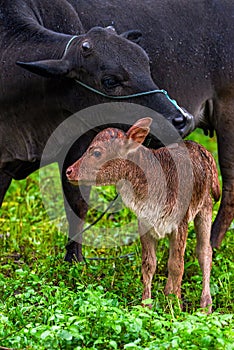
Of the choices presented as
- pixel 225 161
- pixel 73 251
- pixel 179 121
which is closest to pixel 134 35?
pixel 179 121

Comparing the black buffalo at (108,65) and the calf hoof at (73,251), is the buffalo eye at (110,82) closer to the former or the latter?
the black buffalo at (108,65)

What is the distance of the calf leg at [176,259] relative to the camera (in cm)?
563

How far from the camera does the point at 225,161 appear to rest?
732 cm

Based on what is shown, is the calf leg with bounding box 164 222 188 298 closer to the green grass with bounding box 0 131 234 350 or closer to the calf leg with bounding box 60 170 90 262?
the green grass with bounding box 0 131 234 350

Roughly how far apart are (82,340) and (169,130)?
1.59 meters

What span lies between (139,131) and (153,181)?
0.38m

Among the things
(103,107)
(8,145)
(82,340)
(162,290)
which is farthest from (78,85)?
(82,340)

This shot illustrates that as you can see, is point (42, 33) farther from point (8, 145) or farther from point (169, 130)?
point (169, 130)

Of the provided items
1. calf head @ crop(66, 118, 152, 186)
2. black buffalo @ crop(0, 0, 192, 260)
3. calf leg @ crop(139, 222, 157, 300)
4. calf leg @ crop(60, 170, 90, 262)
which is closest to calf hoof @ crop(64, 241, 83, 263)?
calf leg @ crop(60, 170, 90, 262)

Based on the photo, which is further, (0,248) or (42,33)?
(0,248)

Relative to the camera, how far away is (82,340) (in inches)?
186

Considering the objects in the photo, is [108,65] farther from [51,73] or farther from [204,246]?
[204,246]

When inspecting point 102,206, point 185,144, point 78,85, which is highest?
point 78,85

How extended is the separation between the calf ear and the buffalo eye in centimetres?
50
